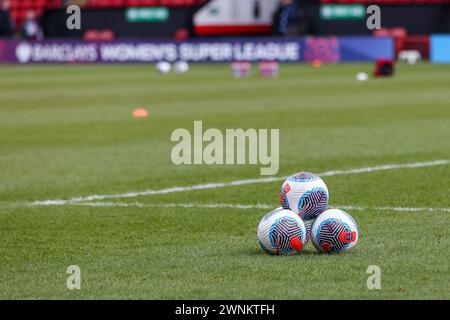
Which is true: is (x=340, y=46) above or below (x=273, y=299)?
below

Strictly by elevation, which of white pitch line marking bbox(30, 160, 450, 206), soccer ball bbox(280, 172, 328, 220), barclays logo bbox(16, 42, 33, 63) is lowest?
barclays logo bbox(16, 42, 33, 63)

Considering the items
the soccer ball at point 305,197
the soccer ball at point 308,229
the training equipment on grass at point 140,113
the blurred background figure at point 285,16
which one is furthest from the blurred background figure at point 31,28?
the soccer ball at point 308,229

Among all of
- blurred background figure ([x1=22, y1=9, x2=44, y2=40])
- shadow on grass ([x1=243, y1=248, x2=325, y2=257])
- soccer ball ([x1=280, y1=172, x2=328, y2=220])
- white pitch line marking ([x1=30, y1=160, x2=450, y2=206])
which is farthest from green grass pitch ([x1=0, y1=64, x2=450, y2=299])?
blurred background figure ([x1=22, y1=9, x2=44, y2=40])

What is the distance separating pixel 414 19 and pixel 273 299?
39.0 meters

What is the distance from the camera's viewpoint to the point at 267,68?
3422 cm

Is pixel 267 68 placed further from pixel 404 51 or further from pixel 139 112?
pixel 139 112

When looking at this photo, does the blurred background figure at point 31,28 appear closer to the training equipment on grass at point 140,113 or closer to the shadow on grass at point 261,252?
the training equipment on grass at point 140,113

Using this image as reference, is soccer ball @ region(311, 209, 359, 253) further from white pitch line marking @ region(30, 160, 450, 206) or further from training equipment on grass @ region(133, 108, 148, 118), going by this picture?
training equipment on grass @ region(133, 108, 148, 118)

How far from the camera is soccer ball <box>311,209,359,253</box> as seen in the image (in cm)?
757

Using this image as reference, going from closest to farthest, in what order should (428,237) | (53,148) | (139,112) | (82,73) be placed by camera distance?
(428,237) → (53,148) → (139,112) → (82,73)

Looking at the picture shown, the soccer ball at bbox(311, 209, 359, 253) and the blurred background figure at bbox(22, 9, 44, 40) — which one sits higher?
the soccer ball at bbox(311, 209, 359, 253)

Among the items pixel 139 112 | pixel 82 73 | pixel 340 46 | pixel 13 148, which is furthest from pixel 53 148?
pixel 340 46

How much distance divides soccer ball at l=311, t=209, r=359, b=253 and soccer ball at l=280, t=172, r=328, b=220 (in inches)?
10.9

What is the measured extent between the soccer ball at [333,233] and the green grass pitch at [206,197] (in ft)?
0.28
